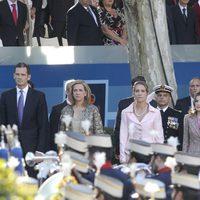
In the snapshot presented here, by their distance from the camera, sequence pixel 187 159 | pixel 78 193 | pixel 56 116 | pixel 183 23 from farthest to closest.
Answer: pixel 183 23 < pixel 56 116 < pixel 187 159 < pixel 78 193

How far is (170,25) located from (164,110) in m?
3.02

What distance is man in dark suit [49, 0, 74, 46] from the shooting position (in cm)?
1831

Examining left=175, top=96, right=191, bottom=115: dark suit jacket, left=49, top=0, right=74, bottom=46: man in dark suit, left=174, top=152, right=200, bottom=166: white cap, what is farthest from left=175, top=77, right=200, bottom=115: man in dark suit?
left=174, top=152, right=200, bottom=166: white cap

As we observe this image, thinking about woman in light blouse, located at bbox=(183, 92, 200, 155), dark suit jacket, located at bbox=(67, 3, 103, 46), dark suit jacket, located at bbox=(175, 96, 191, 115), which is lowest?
woman in light blouse, located at bbox=(183, 92, 200, 155)

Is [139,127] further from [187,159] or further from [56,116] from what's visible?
[187,159]

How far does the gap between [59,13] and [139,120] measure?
15.1 ft

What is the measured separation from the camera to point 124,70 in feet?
56.2

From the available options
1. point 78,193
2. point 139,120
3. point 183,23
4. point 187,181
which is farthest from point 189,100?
point 78,193

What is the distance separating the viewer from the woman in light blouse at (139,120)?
1396 centimetres

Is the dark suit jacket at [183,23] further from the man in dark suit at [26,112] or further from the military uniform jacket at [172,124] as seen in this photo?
the man in dark suit at [26,112]

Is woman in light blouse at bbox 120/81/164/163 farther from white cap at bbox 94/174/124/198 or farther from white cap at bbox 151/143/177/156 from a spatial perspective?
white cap at bbox 94/174/124/198

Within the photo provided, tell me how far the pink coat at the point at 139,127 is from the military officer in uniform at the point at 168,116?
599 millimetres

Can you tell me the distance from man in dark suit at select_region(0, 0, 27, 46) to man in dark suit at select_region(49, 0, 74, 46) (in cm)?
116

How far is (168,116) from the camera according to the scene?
14.8 m
